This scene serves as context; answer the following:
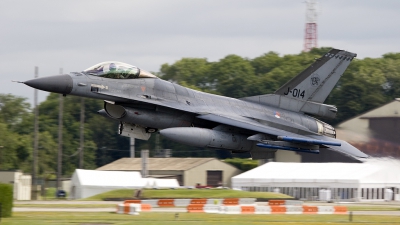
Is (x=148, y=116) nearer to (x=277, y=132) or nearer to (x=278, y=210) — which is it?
(x=277, y=132)

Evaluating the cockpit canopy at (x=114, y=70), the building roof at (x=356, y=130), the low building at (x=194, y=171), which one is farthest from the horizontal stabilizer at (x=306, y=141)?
the low building at (x=194, y=171)

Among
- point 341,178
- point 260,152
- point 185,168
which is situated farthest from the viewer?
point 185,168

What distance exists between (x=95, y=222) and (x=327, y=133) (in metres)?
8.73

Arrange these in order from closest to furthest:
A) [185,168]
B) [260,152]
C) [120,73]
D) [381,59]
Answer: [120,73] < [260,152] < [185,168] < [381,59]

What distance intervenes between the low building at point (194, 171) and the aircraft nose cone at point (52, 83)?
122ft

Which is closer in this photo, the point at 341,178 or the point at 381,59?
the point at 341,178

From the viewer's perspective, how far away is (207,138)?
25141mm

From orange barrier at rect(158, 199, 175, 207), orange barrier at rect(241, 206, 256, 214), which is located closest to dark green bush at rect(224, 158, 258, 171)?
orange barrier at rect(158, 199, 175, 207)

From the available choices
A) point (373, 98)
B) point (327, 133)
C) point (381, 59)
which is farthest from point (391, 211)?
point (381, 59)

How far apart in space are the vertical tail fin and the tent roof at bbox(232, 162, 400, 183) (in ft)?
49.5

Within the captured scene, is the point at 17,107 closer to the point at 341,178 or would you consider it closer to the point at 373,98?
the point at 373,98

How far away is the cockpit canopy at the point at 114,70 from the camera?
81.9 ft

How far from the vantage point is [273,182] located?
162ft

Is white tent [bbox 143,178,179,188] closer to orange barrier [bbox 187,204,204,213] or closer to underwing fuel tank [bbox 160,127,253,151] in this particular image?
orange barrier [bbox 187,204,204,213]
